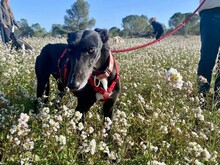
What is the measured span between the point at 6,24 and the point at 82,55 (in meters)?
9.00

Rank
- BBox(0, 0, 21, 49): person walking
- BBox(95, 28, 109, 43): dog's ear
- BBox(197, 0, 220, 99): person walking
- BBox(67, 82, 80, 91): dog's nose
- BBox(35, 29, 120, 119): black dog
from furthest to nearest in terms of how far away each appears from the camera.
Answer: BBox(0, 0, 21, 49): person walking → BBox(197, 0, 220, 99): person walking → BBox(95, 28, 109, 43): dog's ear → BBox(35, 29, 120, 119): black dog → BBox(67, 82, 80, 91): dog's nose

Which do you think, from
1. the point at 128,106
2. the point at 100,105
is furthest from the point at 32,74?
the point at 128,106

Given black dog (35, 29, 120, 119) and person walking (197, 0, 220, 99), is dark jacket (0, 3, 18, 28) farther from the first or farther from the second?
person walking (197, 0, 220, 99)

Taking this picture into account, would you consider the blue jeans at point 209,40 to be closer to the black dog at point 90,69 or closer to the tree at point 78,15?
the black dog at point 90,69

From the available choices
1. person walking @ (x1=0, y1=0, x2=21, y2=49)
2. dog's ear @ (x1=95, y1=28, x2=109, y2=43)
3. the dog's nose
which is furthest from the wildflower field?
person walking @ (x1=0, y1=0, x2=21, y2=49)

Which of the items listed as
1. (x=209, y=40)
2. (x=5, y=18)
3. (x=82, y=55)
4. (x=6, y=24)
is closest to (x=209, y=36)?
(x=209, y=40)

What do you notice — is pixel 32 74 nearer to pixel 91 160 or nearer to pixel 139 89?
pixel 139 89

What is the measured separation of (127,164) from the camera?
2787 mm

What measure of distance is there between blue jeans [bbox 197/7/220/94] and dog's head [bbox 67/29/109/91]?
160cm

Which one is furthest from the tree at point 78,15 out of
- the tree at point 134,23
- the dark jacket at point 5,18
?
the dark jacket at point 5,18

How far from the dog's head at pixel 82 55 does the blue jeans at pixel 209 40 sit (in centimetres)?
160

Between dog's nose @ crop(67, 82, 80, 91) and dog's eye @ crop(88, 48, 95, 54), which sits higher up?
dog's eye @ crop(88, 48, 95, 54)

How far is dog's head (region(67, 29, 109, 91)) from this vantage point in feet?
9.51

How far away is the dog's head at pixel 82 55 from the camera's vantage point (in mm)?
2898
